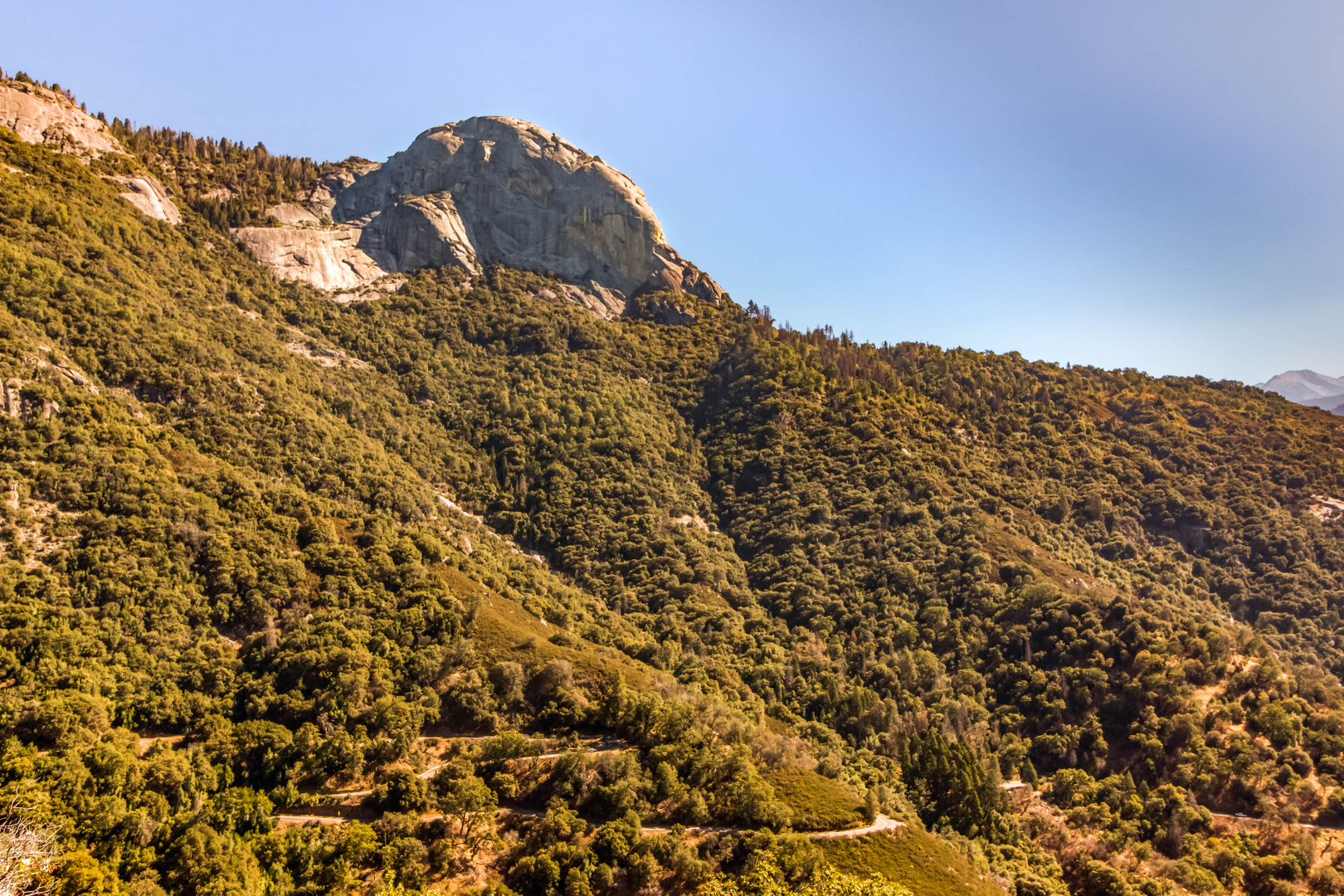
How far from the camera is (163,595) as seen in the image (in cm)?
6881

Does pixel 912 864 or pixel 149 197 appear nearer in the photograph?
pixel 912 864

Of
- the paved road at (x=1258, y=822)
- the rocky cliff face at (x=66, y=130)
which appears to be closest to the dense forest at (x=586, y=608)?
the paved road at (x=1258, y=822)

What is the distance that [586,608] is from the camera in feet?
368

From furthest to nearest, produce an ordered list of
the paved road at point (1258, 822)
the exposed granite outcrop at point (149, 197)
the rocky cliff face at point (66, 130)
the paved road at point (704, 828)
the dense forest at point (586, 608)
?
the exposed granite outcrop at point (149, 197)
the rocky cliff face at point (66, 130)
the paved road at point (1258, 822)
the dense forest at point (586, 608)
the paved road at point (704, 828)

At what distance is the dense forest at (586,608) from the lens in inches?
2233

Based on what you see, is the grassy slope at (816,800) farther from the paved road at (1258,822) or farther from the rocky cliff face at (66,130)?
the rocky cliff face at (66,130)

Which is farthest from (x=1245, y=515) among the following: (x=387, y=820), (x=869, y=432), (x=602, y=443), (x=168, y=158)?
(x=168, y=158)

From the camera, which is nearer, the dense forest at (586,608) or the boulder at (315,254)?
the dense forest at (586,608)

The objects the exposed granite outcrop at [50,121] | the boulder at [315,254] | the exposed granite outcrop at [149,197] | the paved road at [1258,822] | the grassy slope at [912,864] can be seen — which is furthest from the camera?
the boulder at [315,254]

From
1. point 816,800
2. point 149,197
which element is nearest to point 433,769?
point 816,800

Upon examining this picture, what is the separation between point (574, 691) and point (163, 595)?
4167 cm

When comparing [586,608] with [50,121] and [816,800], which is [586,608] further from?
[50,121]

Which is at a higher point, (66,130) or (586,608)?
(66,130)

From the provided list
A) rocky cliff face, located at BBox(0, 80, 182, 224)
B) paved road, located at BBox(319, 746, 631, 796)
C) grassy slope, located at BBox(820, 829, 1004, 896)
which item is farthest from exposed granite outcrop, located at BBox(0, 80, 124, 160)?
grassy slope, located at BBox(820, 829, 1004, 896)
